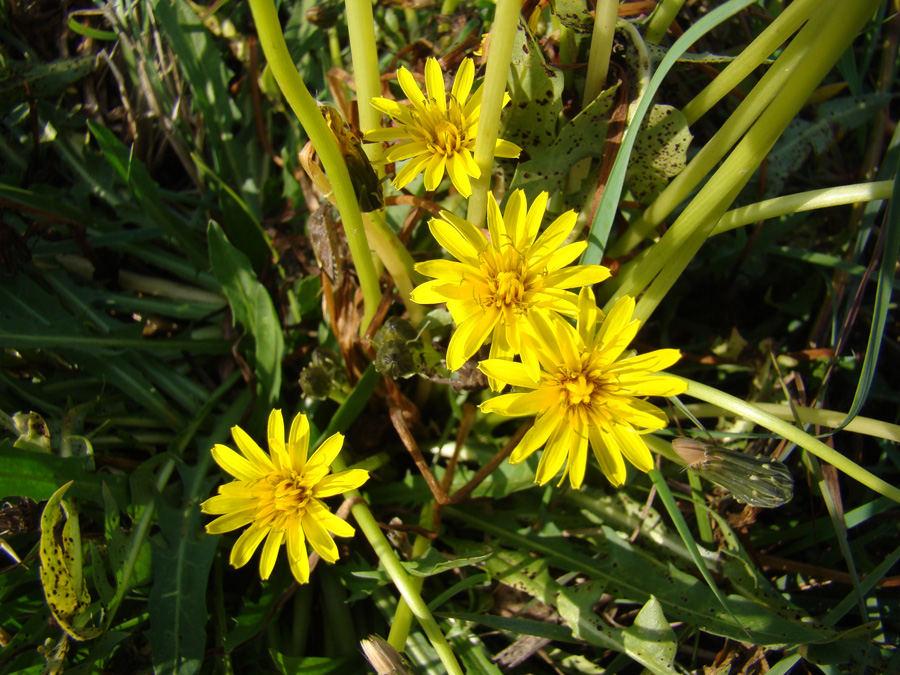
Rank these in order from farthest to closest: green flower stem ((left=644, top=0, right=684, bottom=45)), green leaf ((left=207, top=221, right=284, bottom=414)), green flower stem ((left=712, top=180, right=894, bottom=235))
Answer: green leaf ((left=207, top=221, right=284, bottom=414)) < green flower stem ((left=644, top=0, right=684, bottom=45)) < green flower stem ((left=712, top=180, right=894, bottom=235))

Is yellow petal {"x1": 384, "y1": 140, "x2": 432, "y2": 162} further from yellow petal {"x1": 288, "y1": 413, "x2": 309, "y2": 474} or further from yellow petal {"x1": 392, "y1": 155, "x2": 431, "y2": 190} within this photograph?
yellow petal {"x1": 288, "y1": 413, "x2": 309, "y2": 474}

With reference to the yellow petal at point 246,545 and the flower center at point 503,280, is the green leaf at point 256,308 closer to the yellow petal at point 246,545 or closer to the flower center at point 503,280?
the yellow petal at point 246,545

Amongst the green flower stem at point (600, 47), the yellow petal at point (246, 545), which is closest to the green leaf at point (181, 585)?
the yellow petal at point (246, 545)

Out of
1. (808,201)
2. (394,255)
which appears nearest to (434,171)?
(394,255)

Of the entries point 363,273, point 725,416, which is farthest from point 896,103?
point 363,273

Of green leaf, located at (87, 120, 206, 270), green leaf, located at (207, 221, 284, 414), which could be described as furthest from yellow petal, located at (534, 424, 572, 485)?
green leaf, located at (87, 120, 206, 270)

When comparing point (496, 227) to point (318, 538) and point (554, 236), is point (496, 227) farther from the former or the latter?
point (318, 538)

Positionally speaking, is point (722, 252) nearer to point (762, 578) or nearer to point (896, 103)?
point (762, 578)
